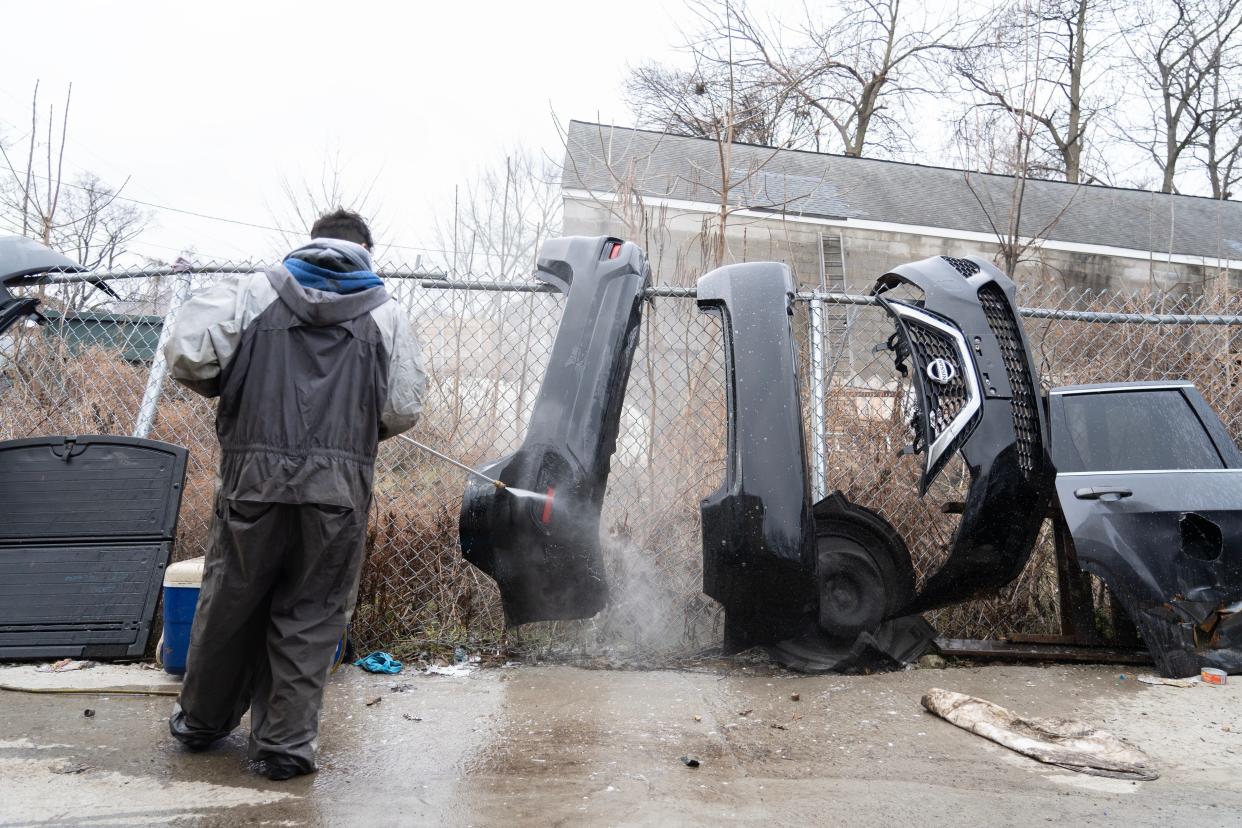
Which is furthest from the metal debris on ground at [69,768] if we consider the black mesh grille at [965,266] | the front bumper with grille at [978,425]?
the black mesh grille at [965,266]

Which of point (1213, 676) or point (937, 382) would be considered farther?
point (937, 382)

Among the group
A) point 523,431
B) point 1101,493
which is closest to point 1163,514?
point 1101,493

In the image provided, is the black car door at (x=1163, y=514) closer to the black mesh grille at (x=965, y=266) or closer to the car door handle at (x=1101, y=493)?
the car door handle at (x=1101, y=493)

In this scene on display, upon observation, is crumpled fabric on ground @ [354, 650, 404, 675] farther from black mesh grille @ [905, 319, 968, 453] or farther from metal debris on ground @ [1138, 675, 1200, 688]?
metal debris on ground @ [1138, 675, 1200, 688]

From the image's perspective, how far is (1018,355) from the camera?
3674 mm

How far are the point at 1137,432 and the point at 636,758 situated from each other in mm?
2879

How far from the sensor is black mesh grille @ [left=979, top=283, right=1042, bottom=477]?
355 centimetres

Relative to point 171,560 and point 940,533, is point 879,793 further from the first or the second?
point 171,560

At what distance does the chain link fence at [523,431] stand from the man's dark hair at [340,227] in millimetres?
1258

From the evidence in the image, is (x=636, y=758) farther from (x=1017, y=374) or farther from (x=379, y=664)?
(x=1017, y=374)

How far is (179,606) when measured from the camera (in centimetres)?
333

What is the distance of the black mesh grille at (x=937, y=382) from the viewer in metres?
3.52

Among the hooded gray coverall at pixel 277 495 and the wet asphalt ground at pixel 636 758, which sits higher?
the hooded gray coverall at pixel 277 495

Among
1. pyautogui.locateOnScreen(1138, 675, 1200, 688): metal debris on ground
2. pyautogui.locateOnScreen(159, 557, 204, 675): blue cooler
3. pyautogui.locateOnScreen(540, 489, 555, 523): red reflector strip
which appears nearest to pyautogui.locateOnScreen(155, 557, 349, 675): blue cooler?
pyautogui.locateOnScreen(159, 557, 204, 675): blue cooler
